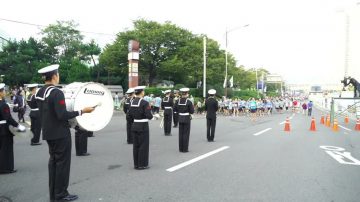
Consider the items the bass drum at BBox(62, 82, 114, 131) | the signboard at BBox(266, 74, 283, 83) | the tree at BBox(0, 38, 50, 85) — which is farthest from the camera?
the signboard at BBox(266, 74, 283, 83)

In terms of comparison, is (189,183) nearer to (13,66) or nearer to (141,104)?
(141,104)

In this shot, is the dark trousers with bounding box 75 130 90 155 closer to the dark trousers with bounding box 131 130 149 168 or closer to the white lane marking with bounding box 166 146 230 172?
the dark trousers with bounding box 131 130 149 168

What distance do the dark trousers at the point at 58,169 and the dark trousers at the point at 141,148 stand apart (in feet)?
8.05

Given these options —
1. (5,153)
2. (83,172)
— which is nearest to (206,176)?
(83,172)

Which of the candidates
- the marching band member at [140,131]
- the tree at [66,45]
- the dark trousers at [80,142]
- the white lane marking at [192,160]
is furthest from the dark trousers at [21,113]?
the tree at [66,45]

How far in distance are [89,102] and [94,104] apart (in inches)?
5.8

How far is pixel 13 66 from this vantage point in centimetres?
5072

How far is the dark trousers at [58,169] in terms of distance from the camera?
5.44 m

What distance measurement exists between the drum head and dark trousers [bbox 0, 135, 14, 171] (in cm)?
229

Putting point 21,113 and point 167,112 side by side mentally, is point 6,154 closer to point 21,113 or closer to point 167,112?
point 167,112

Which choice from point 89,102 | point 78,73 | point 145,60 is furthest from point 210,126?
point 78,73

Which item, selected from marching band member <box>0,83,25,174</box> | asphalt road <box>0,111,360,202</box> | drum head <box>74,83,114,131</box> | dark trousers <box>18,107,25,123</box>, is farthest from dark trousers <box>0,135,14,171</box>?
dark trousers <box>18,107,25,123</box>

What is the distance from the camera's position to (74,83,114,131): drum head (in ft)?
20.5

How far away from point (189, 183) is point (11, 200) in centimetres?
305
